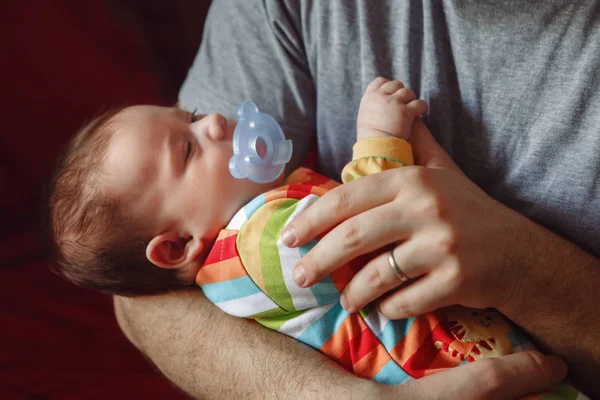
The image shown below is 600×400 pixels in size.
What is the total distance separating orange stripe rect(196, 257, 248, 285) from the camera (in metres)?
0.98

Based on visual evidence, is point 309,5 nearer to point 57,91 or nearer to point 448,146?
point 448,146

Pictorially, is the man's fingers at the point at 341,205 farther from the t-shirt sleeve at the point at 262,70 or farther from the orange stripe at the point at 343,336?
the t-shirt sleeve at the point at 262,70

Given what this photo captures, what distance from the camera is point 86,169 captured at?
1.04 metres

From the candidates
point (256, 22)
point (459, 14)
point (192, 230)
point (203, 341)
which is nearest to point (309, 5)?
point (256, 22)

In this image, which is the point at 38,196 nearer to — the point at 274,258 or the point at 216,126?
the point at 216,126

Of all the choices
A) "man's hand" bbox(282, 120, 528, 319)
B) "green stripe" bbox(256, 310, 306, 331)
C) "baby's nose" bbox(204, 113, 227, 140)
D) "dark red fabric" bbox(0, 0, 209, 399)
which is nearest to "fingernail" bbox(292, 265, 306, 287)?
"man's hand" bbox(282, 120, 528, 319)

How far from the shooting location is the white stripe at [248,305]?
38.6 inches

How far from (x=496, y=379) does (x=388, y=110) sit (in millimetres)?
478

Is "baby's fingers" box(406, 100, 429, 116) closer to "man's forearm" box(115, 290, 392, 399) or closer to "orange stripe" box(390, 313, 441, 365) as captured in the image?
"orange stripe" box(390, 313, 441, 365)

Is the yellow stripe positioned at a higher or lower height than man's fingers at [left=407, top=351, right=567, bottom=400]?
higher

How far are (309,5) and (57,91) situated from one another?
81 cm

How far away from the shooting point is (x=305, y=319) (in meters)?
0.98

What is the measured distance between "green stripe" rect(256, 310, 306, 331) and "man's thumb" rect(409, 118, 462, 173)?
347 millimetres

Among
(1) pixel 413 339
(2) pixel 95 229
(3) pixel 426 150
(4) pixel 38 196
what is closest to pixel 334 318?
(1) pixel 413 339
